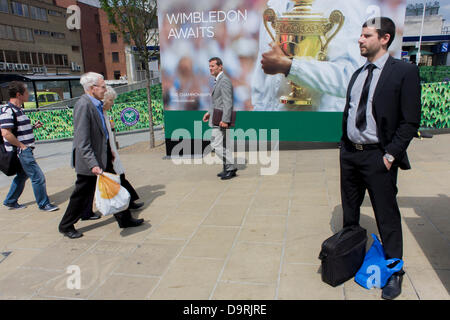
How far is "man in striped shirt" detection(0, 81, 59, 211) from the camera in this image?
4.64m

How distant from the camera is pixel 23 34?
49.3 metres

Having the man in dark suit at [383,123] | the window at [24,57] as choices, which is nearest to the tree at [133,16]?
the man in dark suit at [383,123]

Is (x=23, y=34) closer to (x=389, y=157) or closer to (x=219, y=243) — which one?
(x=219, y=243)

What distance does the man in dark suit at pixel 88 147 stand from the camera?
379 cm

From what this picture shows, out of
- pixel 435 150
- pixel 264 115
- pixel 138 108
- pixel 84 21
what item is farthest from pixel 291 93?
pixel 84 21

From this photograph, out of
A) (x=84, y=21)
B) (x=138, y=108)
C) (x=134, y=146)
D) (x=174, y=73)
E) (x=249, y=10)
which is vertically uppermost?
(x=84, y=21)

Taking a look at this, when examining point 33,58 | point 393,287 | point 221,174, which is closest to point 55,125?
point 221,174

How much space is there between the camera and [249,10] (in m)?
7.24

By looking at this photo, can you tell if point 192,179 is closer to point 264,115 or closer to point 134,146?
point 264,115

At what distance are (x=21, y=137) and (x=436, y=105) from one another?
30.7ft

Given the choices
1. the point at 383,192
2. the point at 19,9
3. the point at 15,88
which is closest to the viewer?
the point at 383,192

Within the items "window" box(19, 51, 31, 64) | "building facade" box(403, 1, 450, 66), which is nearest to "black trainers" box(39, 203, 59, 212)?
"building facade" box(403, 1, 450, 66)

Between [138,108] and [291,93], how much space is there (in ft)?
23.2
